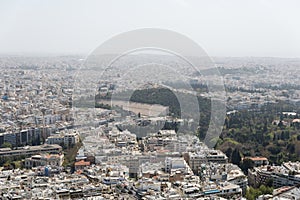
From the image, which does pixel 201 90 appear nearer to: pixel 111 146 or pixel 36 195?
pixel 111 146

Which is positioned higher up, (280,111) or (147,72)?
(147,72)

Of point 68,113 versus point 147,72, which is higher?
point 147,72

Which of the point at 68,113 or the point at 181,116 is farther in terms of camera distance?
the point at 68,113

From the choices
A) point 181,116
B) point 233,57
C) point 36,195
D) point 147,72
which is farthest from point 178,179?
point 233,57

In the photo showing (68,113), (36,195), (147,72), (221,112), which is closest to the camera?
(36,195)

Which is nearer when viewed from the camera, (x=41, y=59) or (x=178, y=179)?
(x=178, y=179)

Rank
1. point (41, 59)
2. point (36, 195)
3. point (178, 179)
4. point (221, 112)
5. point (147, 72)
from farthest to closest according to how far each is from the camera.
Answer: point (41, 59) → point (147, 72) → point (221, 112) → point (178, 179) → point (36, 195)

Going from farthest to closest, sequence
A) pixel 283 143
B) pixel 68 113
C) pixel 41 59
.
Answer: pixel 41 59 → pixel 68 113 → pixel 283 143

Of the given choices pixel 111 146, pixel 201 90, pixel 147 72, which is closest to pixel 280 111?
pixel 201 90

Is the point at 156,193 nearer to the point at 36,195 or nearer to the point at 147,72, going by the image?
the point at 36,195
